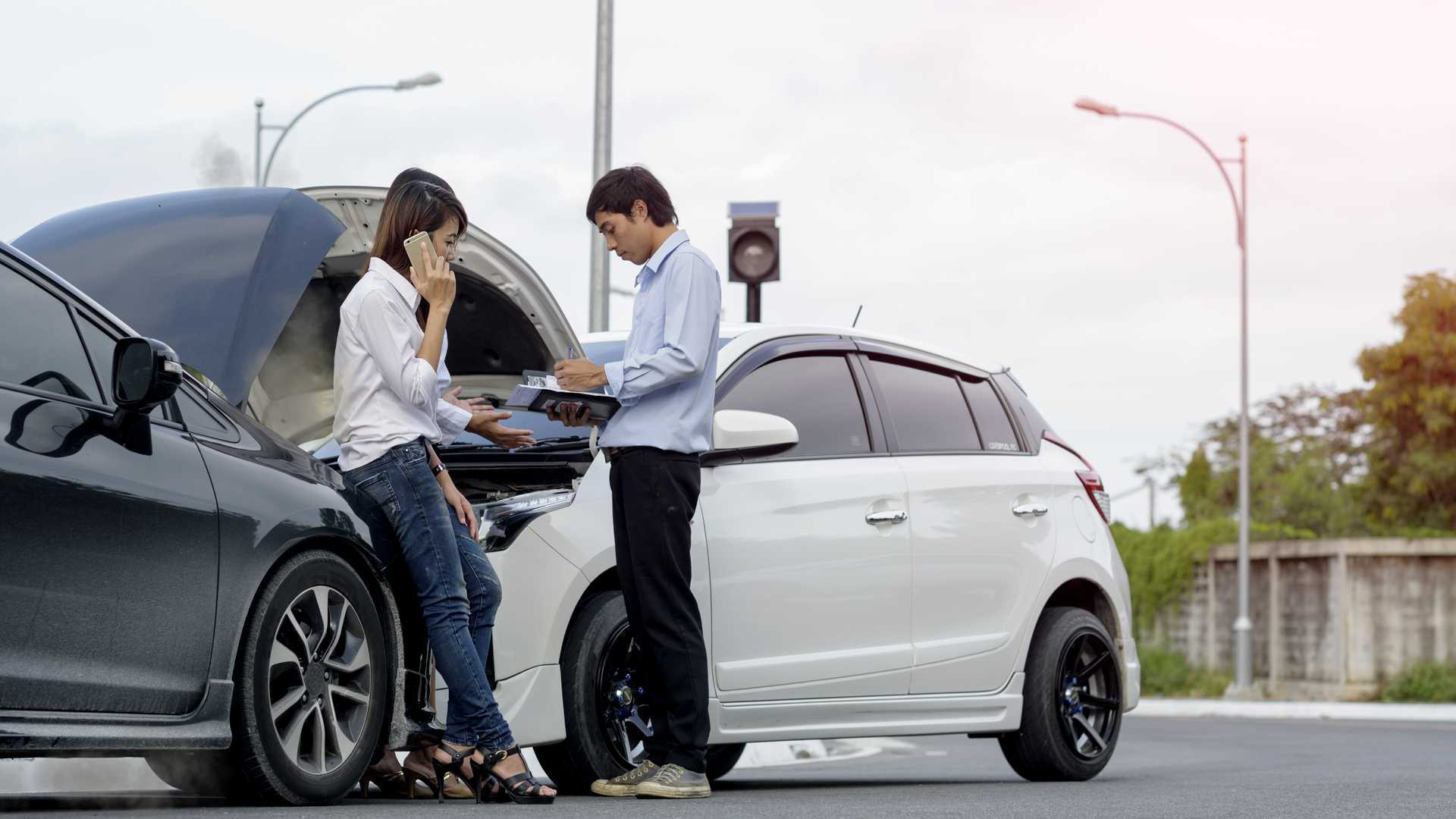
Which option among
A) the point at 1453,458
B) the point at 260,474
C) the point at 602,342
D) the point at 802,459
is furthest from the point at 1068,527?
the point at 1453,458

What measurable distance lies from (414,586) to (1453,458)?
36.5m

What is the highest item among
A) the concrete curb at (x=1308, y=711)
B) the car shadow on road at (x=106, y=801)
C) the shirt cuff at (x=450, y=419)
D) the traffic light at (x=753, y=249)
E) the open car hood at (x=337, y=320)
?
the traffic light at (x=753, y=249)

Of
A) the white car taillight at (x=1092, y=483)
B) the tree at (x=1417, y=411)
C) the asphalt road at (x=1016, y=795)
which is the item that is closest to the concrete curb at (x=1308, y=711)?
the asphalt road at (x=1016, y=795)

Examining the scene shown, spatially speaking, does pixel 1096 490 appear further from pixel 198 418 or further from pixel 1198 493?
pixel 1198 493

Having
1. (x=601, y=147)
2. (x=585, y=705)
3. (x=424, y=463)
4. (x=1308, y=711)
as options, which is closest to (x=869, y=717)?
(x=585, y=705)

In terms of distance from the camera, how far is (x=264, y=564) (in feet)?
17.8

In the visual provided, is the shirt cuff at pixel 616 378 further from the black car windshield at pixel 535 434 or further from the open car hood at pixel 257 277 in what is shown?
the open car hood at pixel 257 277

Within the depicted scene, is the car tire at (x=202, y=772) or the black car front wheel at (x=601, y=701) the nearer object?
the car tire at (x=202, y=772)

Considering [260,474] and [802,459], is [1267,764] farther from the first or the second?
[260,474]

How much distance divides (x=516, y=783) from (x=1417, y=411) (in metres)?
37.5

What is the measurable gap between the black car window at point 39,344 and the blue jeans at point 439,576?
3.28ft

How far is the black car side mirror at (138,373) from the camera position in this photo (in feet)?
16.8

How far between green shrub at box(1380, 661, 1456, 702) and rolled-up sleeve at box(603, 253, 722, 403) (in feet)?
84.7

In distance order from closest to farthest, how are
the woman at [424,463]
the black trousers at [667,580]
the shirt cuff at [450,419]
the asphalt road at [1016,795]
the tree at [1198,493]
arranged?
1. the asphalt road at [1016,795]
2. the woman at [424,463]
3. the shirt cuff at [450,419]
4. the black trousers at [667,580]
5. the tree at [1198,493]
